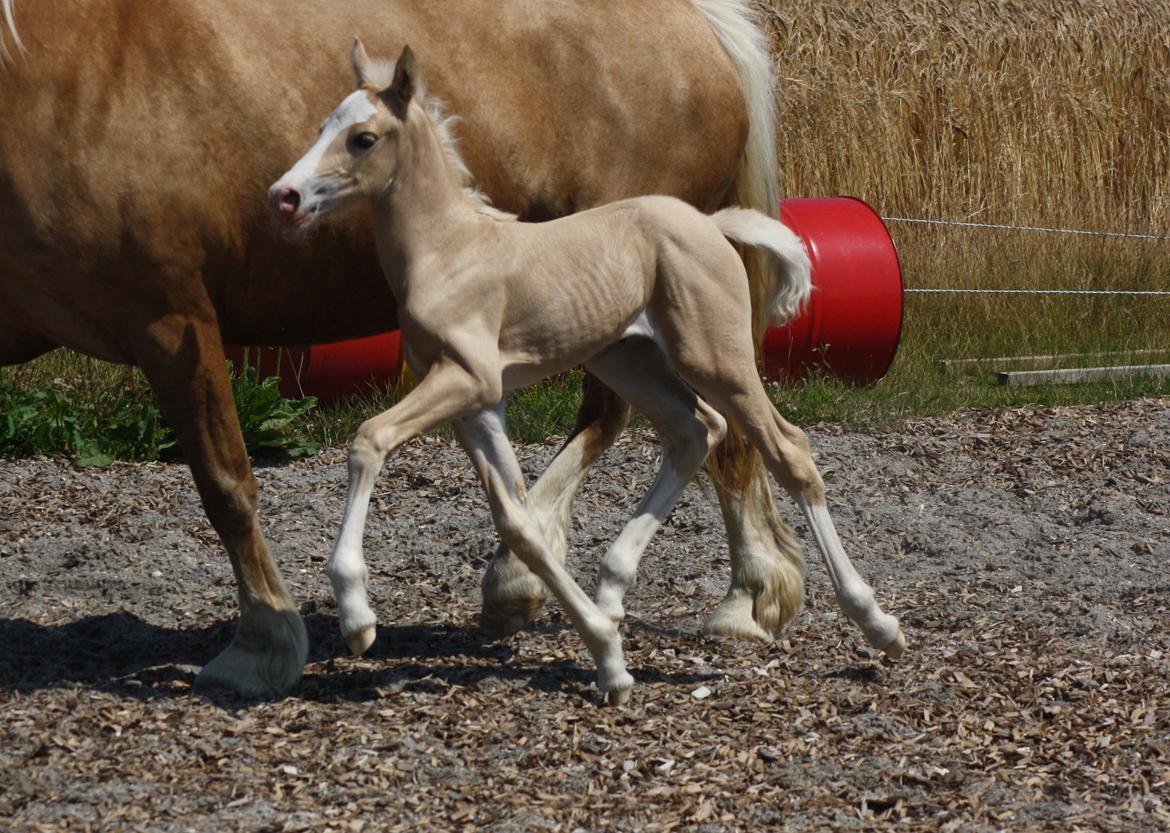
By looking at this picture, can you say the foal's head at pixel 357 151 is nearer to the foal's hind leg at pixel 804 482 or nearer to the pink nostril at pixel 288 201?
the pink nostril at pixel 288 201

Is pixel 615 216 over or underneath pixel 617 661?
over

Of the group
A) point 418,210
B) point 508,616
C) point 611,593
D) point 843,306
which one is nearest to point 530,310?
point 418,210

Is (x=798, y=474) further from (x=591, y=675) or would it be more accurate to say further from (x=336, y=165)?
(x=336, y=165)

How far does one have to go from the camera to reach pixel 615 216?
391 cm

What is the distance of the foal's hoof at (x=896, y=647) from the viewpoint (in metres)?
3.98

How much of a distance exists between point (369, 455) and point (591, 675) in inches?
40.2

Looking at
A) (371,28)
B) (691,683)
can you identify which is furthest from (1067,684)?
(371,28)

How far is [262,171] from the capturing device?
4.05 m

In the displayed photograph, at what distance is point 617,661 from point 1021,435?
3588mm

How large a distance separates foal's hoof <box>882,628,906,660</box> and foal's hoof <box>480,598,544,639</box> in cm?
104

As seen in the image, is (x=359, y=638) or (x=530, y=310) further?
(x=530, y=310)

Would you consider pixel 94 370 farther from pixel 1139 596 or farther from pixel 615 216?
pixel 1139 596

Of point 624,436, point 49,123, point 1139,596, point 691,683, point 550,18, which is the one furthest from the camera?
point 624,436

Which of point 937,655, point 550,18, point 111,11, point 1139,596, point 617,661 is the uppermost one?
point 111,11
